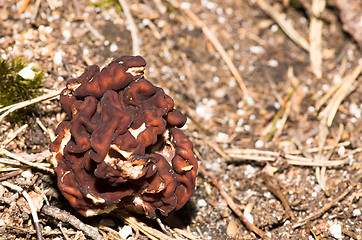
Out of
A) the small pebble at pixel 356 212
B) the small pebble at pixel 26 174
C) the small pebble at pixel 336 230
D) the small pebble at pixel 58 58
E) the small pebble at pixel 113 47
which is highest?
the small pebble at pixel 58 58

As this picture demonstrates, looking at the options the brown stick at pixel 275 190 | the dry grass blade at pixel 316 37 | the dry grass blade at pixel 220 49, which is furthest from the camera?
the dry grass blade at pixel 316 37

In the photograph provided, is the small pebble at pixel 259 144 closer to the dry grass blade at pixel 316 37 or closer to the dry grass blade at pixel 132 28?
the dry grass blade at pixel 316 37

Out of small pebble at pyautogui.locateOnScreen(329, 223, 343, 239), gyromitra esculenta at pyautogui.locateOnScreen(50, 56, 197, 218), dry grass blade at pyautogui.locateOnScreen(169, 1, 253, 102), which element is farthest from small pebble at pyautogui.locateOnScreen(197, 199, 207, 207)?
dry grass blade at pyautogui.locateOnScreen(169, 1, 253, 102)

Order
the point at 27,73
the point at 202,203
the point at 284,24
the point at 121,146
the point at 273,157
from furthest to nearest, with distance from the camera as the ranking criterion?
the point at 284,24 < the point at 273,157 < the point at 202,203 < the point at 27,73 < the point at 121,146

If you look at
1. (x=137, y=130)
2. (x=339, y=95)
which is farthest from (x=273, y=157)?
(x=137, y=130)

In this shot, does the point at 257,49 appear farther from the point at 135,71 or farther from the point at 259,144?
the point at 135,71

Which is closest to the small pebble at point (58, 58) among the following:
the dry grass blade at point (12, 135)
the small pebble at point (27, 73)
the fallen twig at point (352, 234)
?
the small pebble at point (27, 73)
